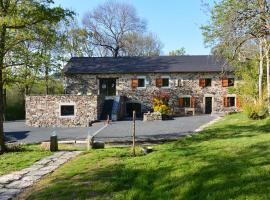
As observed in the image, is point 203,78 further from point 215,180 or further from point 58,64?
point 215,180

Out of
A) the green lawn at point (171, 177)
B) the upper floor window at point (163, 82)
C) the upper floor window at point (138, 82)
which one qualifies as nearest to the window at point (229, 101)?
the upper floor window at point (163, 82)

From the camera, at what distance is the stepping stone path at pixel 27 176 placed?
25.0 ft

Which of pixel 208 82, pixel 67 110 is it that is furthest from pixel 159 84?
pixel 67 110

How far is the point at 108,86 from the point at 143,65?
4.29m

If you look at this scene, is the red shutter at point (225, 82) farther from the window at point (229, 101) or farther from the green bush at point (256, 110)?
the green bush at point (256, 110)

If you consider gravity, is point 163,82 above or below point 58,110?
above

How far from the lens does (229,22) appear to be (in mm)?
15078

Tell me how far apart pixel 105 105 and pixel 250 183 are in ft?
90.1

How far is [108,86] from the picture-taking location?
36688 millimetres

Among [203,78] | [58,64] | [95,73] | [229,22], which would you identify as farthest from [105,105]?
[229,22]

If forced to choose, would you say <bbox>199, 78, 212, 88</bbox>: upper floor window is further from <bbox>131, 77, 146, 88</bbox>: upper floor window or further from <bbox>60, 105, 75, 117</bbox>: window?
<bbox>60, 105, 75, 117</bbox>: window

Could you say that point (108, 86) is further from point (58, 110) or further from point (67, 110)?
point (58, 110)

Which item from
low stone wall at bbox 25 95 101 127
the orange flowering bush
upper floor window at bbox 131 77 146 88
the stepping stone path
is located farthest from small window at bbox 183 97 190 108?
the stepping stone path

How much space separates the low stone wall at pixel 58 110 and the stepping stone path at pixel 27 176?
1827 centimetres
